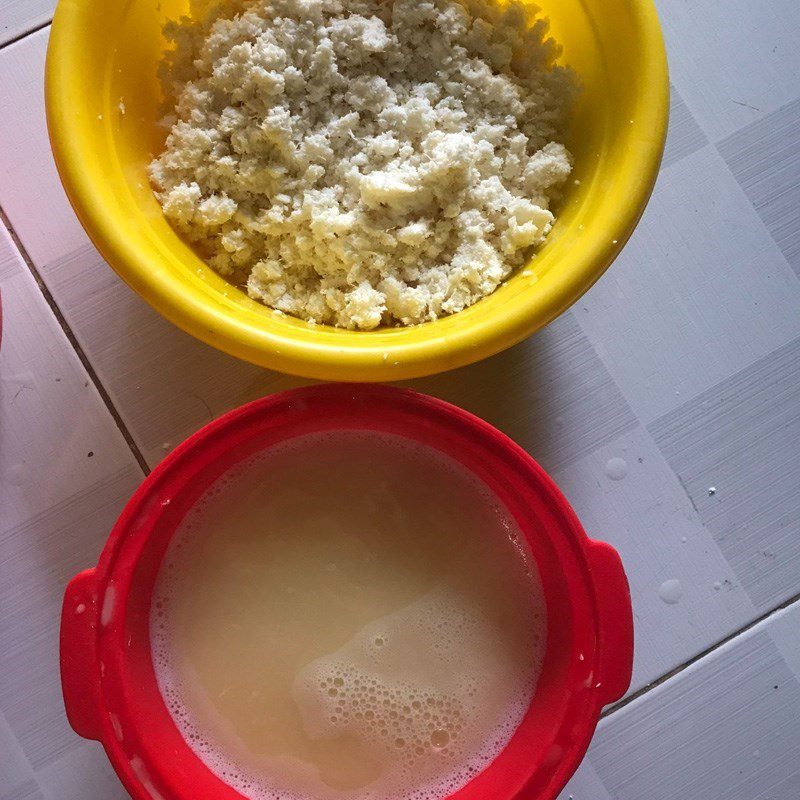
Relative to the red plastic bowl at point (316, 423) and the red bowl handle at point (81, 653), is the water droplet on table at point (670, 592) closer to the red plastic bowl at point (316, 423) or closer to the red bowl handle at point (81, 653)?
the red plastic bowl at point (316, 423)

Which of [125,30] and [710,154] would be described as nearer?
[125,30]

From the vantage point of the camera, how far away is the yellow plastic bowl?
552mm

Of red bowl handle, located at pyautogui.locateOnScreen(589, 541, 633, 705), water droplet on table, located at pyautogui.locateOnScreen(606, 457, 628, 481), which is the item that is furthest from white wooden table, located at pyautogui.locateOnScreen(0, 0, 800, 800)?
red bowl handle, located at pyautogui.locateOnScreen(589, 541, 633, 705)

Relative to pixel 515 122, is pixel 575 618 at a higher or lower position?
lower

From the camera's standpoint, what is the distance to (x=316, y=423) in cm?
68

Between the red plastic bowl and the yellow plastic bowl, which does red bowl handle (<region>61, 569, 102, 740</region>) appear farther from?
the yellow plastic bowl

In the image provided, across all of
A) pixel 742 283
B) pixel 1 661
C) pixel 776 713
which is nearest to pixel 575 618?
pixel 776 713

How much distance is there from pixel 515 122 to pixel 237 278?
9.9 inches

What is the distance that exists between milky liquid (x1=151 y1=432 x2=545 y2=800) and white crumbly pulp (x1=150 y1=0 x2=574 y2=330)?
164 millimetres

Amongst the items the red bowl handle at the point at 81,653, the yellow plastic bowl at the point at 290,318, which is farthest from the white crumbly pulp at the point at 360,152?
the red bowl handle at the point at 81,653

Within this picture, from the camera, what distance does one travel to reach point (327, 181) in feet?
2.06

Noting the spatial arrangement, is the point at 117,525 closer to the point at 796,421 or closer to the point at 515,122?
the point at 515,122

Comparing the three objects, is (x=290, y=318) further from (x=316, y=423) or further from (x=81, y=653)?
(x=81, y=653)

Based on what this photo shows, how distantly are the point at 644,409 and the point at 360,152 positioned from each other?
1.15ft
